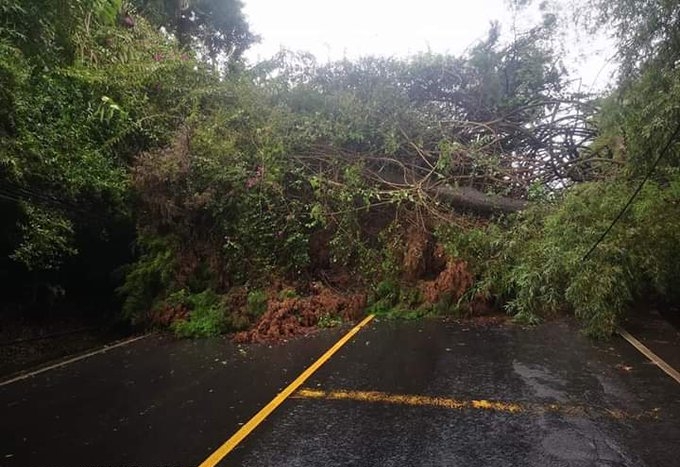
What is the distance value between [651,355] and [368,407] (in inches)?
152

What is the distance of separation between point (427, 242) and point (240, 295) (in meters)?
3.63

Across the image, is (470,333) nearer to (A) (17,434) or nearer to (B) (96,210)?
(A) (17,434)

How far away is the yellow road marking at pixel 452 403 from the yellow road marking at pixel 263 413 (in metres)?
0.17

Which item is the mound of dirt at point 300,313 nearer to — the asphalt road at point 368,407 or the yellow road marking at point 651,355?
the asphalt road at point 368,407

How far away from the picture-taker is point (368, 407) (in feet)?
16.1

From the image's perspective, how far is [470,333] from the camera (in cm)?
798

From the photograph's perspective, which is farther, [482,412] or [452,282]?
[452,282]

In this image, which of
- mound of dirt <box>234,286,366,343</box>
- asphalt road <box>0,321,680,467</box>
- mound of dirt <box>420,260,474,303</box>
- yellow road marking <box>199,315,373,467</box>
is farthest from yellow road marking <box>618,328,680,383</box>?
mound of dirt <box>234,286,366,343</box>

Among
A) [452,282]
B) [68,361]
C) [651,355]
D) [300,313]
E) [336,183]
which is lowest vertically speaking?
[68,361]

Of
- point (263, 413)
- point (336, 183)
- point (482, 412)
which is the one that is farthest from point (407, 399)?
point (336, 183)

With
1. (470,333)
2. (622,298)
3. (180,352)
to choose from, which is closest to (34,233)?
(180,352)

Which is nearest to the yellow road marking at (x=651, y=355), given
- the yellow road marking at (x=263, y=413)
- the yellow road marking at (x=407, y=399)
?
the yellow road marking at (x=407, y=399)

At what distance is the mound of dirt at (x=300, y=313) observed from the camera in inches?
331

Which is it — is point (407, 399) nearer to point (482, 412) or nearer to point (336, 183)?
point (482, 412)
